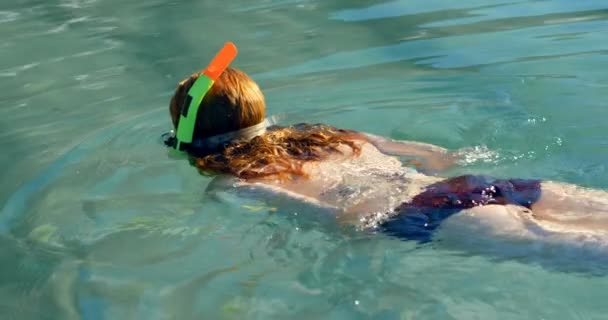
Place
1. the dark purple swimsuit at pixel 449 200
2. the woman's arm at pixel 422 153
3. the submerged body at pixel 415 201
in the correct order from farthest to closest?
the woman's arm at pixel 422 153, the dark purple swimsuit at pixel 449 200, the submerged body at pixel 415 201

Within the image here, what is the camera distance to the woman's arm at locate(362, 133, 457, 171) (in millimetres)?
3916

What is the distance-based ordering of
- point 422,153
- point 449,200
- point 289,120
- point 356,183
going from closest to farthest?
point 449,200 < point 356,183 < point 422,153 < point 289,120

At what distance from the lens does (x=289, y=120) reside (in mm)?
4809

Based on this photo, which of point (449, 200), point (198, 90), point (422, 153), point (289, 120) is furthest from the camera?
point (289, 120)

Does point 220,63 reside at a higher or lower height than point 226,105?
higher

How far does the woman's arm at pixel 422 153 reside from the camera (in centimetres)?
392

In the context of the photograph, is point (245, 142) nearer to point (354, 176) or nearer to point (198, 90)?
point (198, 90)

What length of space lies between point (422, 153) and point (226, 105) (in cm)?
91

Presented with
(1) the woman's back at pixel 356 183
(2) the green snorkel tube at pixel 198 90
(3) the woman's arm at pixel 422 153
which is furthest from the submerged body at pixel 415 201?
(2) the green snorkel tube at pixel 198 90

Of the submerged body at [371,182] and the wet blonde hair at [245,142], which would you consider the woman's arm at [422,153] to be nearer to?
the submerged body at [371,182]

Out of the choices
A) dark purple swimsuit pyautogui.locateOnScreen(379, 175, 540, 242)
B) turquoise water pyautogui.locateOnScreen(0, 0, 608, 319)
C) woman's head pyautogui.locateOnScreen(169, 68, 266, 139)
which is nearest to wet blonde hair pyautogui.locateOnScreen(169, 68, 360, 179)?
woman's head pyautogui.locateOnScreen(169, 68, 266, 139)

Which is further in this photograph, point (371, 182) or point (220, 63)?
point (220, 63)

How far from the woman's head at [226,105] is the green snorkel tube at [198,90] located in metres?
0.04

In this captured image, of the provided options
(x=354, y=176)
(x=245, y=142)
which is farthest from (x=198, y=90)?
(x=354, y=176)
